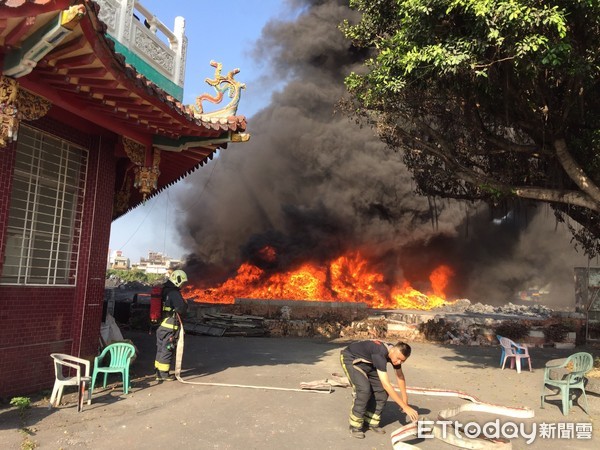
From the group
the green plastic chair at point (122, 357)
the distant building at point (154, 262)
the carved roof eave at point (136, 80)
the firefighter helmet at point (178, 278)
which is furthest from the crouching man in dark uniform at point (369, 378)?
the distant building at point (154, 262)

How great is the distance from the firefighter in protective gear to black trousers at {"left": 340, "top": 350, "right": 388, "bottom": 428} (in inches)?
124

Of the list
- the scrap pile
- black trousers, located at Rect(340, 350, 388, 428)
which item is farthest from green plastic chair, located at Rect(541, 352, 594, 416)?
the scrap pile

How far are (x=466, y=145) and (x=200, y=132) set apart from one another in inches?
271

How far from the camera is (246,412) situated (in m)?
5.57

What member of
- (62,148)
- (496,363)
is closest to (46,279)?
(62,148)

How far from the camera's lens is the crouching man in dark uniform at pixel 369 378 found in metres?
4.67

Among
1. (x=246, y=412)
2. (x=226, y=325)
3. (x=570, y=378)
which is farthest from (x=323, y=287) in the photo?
(x=246, y=412)

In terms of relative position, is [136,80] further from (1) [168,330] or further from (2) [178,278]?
(1) [168,330]

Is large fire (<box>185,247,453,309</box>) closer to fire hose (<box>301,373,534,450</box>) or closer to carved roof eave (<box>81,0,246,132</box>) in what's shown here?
carved roof eave (<box>81,0,246,132</box>)

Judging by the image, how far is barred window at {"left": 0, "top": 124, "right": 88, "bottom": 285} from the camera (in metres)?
6.10

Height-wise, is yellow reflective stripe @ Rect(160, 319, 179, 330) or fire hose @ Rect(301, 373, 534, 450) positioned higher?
yellow reflective stripe @ Rect(160, 319, 179, 330)

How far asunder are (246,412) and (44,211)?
412 cm

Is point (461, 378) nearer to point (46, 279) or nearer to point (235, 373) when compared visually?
point (235, 373)

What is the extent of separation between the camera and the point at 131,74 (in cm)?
514
